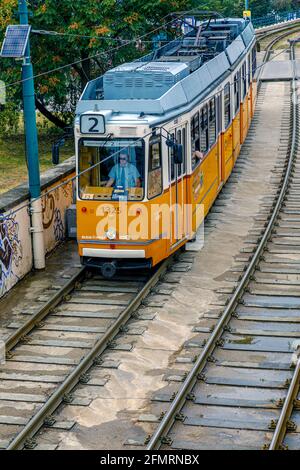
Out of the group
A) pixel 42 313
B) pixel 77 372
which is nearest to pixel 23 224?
pixel 42 313

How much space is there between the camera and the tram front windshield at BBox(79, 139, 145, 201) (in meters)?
16.9

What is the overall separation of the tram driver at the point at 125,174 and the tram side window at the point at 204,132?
12.0 feet

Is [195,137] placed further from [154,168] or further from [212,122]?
[154,168]

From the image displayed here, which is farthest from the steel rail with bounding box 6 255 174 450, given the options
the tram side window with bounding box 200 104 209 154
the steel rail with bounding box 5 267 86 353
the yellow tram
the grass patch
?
the grass patch

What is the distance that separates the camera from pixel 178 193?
18.3m

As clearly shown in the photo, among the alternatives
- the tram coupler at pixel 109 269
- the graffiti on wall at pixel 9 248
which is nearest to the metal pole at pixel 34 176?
the graffiti on wall at pixel 9 248

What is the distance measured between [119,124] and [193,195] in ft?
10.3

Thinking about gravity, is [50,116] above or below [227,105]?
below

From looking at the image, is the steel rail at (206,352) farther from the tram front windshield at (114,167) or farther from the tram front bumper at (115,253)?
the tram front windshield at (114,167)

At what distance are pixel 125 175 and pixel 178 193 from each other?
5.46ft

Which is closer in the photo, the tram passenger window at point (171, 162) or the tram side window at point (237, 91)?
the tram passenger window at point (171, 162)

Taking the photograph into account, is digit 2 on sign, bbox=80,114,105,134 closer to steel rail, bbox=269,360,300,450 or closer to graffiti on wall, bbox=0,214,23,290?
graffiti on wall, bbox=0,214,23,290

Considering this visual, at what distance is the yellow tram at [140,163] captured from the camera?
16.9 meters

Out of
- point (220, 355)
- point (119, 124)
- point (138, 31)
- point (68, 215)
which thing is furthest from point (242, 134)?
point (220, 355)
